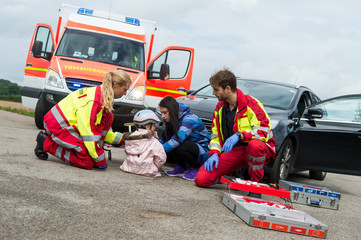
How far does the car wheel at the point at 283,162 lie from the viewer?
6320mm

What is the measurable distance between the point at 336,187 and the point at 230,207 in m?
4.50

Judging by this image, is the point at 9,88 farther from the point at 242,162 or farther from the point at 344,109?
the point at 242,162

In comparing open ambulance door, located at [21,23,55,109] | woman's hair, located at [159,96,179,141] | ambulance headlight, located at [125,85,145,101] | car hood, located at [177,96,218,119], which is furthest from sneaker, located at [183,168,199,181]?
open ambulance door, located at [21,23,55,109]

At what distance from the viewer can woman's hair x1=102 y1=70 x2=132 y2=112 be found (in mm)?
5492

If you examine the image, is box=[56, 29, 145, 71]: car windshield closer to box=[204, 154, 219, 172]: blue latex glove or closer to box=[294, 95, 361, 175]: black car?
box=[294, 95, 361, 175]: black car

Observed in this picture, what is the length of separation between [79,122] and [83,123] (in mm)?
53

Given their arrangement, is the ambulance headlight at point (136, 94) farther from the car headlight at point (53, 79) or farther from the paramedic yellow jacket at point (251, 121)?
the paramedic yellow jacket at point (251, 121)

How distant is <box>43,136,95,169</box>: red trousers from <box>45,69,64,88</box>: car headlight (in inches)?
159

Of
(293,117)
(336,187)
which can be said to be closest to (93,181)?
(293,117)

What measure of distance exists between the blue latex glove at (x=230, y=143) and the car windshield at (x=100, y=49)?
550cm

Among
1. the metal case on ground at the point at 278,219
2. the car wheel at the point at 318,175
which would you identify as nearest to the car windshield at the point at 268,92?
the car wheel at the point at 318,175

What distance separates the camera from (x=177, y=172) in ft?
20.6

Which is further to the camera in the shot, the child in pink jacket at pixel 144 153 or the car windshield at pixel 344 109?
the car windshield at pixel 344 109

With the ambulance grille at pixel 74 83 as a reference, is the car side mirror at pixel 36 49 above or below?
above
